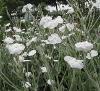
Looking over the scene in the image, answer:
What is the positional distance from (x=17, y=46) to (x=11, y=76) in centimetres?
81

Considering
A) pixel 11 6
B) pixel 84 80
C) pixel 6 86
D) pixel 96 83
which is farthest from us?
pixel 11 6

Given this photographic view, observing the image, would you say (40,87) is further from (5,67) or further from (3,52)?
(3,52)

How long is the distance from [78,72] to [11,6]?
30.5 feet

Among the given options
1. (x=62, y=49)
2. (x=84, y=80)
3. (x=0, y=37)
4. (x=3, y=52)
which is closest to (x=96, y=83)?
(x=84, y=80)

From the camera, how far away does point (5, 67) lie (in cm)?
275

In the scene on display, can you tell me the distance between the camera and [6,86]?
2.52 meters

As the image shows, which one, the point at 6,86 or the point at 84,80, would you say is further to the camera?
the point at 6,86

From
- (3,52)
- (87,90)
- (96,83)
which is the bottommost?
(3,52)

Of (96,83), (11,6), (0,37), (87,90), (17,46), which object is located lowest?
(11,6)

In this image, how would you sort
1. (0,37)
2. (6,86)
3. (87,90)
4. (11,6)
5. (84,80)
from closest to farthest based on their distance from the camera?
(87,90) < (84,80) < (6,86) < (0,37) < (11,6)

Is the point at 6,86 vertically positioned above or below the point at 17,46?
below

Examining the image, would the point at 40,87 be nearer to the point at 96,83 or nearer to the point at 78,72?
the point at 78,72

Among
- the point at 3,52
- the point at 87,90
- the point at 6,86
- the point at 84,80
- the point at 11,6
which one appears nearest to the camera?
the point at 87,90

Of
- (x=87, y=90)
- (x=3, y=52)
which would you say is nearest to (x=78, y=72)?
(x=87, y=90)
